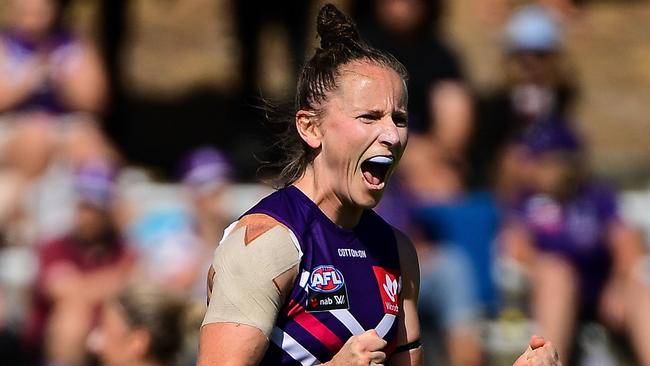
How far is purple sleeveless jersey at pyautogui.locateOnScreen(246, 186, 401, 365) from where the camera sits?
356 cm

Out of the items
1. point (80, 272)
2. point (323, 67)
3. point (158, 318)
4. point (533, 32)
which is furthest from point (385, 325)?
point (533, 32)

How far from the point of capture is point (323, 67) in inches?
149

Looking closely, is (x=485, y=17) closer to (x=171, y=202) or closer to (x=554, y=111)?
(x=554, y=111)

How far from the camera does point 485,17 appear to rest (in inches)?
381

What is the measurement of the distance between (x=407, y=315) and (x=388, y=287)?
0.20m

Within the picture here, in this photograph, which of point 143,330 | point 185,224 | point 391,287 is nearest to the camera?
point 391,287

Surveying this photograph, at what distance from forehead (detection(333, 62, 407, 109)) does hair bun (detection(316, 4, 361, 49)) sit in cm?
11

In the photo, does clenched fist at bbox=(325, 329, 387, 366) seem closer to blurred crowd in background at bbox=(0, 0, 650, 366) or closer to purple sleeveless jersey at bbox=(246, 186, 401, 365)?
purple sleeveless jersey at bbox=(246, 186, 401, 365)

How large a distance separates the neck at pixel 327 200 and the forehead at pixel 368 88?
0.24 m

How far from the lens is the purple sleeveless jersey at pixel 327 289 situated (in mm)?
3564

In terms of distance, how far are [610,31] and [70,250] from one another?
22.8ft

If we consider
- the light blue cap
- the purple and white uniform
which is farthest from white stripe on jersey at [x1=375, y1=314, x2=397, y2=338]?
the light blue cap

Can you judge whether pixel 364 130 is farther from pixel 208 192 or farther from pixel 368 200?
pixel 208 192

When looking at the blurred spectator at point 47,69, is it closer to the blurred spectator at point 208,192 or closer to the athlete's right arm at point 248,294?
the blurred spectator at point 208,192
